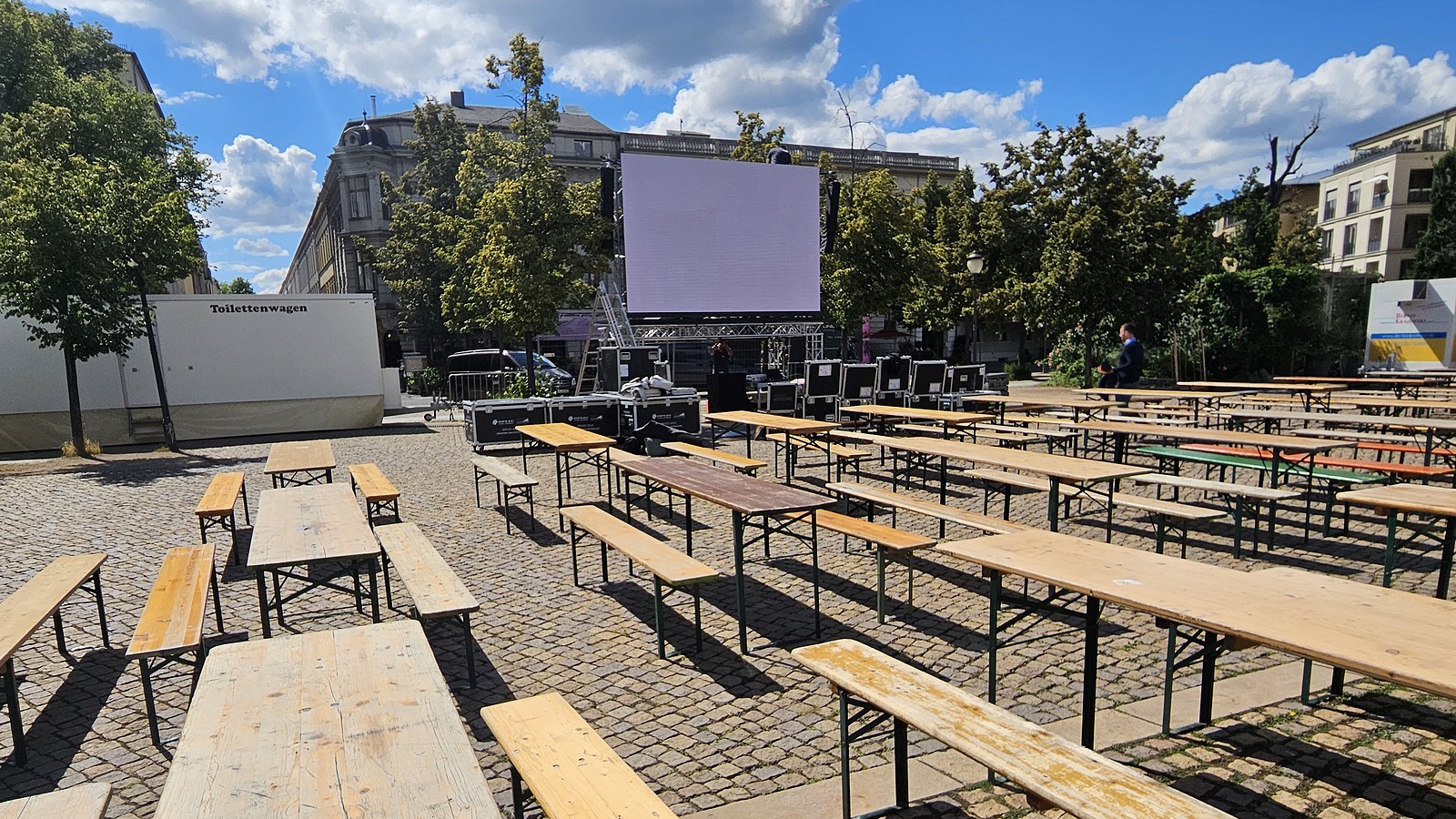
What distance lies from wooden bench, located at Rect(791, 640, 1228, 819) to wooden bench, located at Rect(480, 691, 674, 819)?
915mm

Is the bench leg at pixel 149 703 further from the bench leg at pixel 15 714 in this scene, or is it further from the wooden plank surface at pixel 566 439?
the wooden plank surface at pixel 566 439

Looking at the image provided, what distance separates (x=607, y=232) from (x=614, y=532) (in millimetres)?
14098

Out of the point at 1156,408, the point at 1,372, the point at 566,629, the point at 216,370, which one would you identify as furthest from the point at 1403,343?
the point at 1,372

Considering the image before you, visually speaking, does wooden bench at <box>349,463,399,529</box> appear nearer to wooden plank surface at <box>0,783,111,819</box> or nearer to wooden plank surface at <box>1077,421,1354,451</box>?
wooden plank surface at <box>0,783,111,819</box>

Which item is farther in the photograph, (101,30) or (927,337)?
(927,337)

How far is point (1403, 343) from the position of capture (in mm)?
20500

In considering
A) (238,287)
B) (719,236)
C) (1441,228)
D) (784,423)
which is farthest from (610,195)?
(238,287)

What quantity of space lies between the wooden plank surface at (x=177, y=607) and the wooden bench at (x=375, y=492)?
1.41 m

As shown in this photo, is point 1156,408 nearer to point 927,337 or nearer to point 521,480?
point 521,480

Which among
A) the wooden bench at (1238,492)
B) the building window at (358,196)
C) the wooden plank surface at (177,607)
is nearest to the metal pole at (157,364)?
the wooden plank surface at (177,607)

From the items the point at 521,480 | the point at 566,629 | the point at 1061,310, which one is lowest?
the point at 566,629

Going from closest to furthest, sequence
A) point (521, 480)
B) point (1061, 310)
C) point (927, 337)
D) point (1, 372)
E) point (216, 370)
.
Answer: point (521, 480) < point (1, 372) < point (216, 370) < point (1061, 310) < point (927, 337)

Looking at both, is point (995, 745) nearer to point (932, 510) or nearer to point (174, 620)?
point (932, 510)

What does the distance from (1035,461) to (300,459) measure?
7.46 meters
